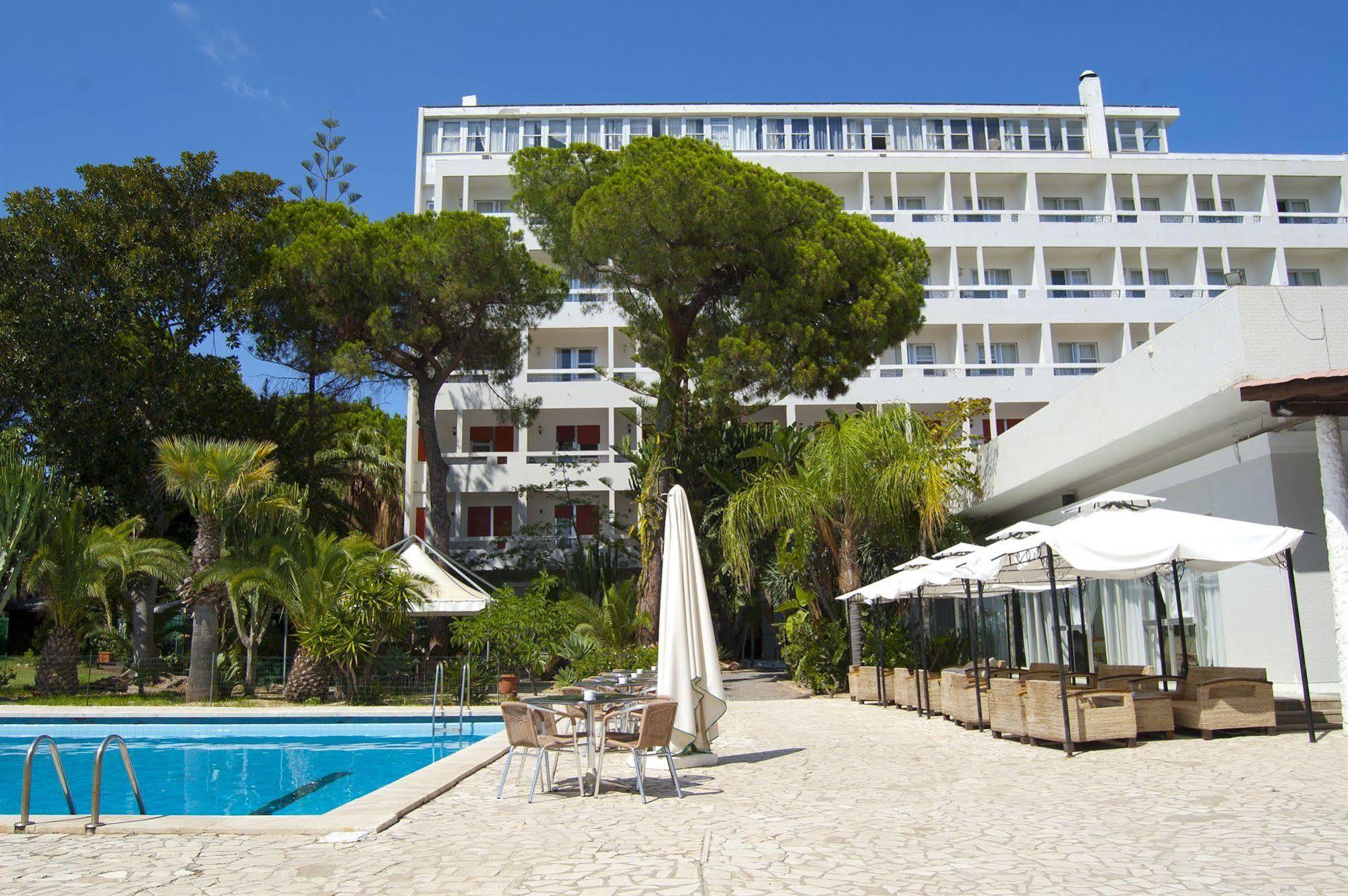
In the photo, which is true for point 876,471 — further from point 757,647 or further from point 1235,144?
point 1235,144

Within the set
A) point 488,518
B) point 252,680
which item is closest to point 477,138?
point 488,518

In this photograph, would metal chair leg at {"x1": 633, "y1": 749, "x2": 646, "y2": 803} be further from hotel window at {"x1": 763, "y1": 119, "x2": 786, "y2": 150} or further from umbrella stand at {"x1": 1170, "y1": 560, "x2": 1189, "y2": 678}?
hotel window at {"x1": 763, "y1": 119, "x2": 786, "y2": 150}

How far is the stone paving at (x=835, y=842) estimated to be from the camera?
5.07 meters

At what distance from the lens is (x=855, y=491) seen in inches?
701

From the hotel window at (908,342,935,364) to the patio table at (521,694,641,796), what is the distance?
26261 mm

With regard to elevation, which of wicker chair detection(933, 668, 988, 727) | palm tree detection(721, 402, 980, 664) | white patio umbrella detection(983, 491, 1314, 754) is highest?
palm tree detection(721, 402, 980, 664)

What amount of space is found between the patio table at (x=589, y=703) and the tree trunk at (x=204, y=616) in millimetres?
12265

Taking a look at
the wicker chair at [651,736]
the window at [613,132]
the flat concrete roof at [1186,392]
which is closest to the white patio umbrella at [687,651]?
the wicker chair at [651,736]

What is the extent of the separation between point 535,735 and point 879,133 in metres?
33.9

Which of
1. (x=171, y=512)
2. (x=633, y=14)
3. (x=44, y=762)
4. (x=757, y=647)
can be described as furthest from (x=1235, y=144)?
(x=44, y=762)

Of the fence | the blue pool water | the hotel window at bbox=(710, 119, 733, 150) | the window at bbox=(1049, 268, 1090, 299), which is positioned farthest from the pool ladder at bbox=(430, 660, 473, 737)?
the window at bbox=(1049, 268, 1090, 299)

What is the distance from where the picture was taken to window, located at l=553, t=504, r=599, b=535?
102ft

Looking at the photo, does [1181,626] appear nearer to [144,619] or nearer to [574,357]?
[144,619]

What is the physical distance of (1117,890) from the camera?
4734 mm
